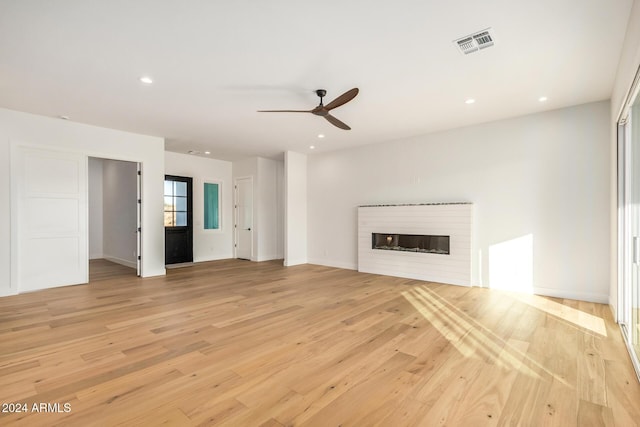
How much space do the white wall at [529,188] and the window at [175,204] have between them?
16.3 ft

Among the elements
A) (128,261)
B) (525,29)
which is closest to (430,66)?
(525,29)

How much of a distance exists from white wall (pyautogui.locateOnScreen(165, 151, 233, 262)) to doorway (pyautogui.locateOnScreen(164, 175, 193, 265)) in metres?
0.19

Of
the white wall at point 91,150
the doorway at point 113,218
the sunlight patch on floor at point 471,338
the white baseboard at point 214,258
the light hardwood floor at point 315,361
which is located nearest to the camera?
the light hardwood floor at point 315,361

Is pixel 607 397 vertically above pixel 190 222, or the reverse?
pixel 190 222

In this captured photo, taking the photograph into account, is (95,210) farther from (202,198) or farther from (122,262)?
(202,198)

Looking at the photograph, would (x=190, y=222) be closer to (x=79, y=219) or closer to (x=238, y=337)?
(x=79, y=219)

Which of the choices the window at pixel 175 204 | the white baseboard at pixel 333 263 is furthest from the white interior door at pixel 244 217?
the white baseboard at pixel 333 263

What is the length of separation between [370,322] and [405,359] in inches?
35.5

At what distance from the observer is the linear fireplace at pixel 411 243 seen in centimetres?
559

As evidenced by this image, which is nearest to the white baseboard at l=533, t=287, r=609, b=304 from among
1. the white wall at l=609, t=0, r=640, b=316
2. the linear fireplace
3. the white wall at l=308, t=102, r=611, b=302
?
the white wall at l=308, t=102, r=611, b=302

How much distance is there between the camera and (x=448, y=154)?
559 cm

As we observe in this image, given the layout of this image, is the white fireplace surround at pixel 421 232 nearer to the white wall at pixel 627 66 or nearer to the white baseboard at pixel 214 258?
the white wall at pixel 627 66

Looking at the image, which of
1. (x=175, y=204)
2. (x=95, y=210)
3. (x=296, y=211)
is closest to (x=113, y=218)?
(x=95, y=210)

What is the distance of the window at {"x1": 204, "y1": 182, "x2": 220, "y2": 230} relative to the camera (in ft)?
27.6
